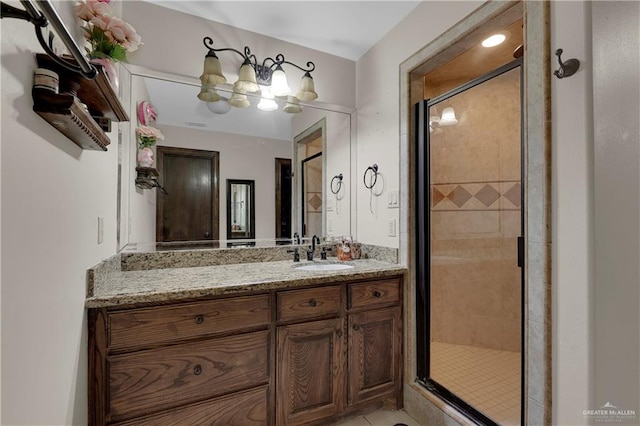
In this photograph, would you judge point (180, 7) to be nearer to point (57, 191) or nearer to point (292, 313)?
point (57, 191)

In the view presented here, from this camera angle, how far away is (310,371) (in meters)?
1.56

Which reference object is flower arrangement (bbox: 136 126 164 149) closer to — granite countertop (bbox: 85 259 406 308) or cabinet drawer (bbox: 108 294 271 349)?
granite countertop (bbox: 85 259 406 308)

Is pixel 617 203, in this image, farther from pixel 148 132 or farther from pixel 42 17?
pixel 148 132

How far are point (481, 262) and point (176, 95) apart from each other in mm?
2737

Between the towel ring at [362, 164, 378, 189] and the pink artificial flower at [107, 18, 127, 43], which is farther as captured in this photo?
the towel ring at [362, 164, 378, 189]

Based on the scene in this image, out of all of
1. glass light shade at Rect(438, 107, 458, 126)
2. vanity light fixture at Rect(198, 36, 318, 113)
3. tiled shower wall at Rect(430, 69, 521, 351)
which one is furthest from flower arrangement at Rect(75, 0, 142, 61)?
tiled shower wall at Rect(430, 69, 521, 351)

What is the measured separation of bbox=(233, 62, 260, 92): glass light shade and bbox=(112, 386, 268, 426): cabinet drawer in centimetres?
181

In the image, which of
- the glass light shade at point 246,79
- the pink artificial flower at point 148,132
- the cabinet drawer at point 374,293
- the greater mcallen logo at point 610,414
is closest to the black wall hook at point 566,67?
the greater mcallen logo at point 610,414

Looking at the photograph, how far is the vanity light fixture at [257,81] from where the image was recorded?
1858 mm

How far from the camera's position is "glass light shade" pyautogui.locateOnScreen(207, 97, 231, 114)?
6.41 ft

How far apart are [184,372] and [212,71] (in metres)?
A: 1.70

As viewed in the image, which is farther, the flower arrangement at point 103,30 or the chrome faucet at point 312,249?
the chrome faucet at point 312,249

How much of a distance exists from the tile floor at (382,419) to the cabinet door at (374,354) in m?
0.13

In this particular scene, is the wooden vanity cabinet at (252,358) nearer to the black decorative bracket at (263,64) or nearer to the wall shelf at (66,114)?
the wall shelf at (66,114)
